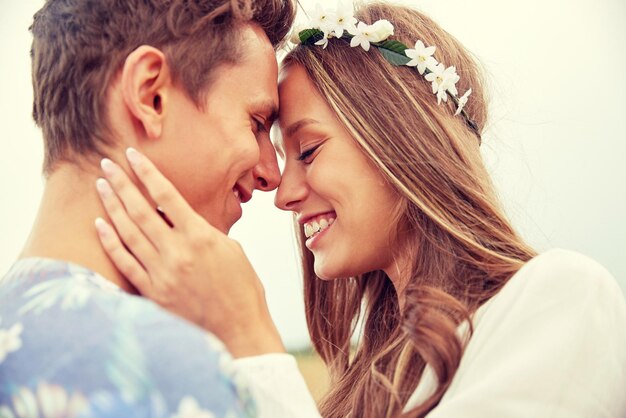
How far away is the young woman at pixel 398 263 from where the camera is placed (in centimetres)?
172

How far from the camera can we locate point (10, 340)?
4.26ft

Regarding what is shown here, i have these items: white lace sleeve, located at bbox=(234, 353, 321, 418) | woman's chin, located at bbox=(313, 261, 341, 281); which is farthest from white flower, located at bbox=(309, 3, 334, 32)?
white lace sleeve, located at bbox=(234, 353, 321, 418)

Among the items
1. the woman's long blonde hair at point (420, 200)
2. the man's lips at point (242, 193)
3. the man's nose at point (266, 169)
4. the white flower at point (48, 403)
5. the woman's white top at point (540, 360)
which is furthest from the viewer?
the man's nose at point (266, 169)

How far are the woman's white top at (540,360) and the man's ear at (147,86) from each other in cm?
60

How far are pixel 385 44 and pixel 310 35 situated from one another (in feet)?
0.91

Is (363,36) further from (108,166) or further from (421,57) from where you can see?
(108,166)

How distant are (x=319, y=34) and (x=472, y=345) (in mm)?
1267

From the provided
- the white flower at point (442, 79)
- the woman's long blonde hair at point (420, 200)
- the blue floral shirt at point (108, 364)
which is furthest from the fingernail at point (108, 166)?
the white flower at point (442, 79)

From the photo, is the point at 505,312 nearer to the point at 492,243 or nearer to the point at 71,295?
the point at 492,243

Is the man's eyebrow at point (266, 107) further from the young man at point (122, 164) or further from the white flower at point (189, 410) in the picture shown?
the white flower at point (189, 410)

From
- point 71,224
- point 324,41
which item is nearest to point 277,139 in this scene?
point 324,41

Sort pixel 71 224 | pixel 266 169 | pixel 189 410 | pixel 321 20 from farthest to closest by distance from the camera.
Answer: pixel 321 20 → pixel 266 169 → pixel 71 224 → pixel 189 410

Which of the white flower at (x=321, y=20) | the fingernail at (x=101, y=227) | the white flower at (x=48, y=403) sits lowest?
the white flower at (x=48, y=403)

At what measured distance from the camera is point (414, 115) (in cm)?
244
